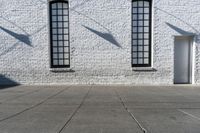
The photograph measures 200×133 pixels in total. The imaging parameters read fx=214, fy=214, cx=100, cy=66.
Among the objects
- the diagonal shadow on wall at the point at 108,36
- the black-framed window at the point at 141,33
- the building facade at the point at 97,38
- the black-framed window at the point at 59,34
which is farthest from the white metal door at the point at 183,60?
the black-framed window at the point at 59,34

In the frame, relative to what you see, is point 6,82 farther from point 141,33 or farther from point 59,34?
point 141,33

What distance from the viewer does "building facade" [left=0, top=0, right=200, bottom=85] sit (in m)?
13.2

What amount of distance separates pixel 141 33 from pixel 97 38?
2805 mm

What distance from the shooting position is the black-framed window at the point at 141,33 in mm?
13445

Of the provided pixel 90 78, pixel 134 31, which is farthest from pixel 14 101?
pixel 134 31

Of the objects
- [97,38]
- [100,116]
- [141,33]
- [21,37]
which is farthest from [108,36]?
[100,116]

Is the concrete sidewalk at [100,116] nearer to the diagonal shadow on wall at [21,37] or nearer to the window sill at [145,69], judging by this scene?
the window sill at [145,69]

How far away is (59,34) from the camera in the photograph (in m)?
13.5

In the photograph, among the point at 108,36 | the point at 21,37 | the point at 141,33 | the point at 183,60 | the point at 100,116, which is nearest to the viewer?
the point at 100,116

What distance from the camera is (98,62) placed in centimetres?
1334

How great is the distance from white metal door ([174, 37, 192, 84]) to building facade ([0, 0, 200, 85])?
0.26 metres

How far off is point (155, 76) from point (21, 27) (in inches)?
349

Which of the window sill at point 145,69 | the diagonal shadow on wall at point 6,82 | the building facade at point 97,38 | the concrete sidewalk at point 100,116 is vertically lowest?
the concrete sidewalk at point 100,116

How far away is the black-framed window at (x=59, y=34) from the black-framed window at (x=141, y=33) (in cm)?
422
